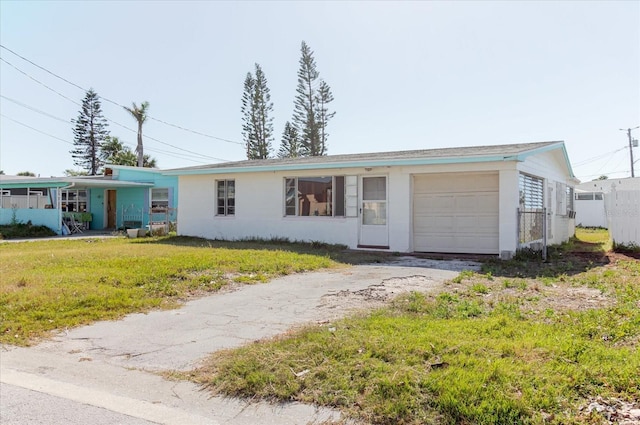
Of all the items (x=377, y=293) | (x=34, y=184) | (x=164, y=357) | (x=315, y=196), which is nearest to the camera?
(x=164, y=357)

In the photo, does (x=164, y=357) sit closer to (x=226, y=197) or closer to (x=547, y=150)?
(x=547, y=150)

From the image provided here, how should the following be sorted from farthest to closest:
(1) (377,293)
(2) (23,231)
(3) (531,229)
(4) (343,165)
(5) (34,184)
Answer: (5) (34,184), (2) (23,231), (4) (343,165), (3) (531,229), (1) (377,293)

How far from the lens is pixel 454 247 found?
49.8ft

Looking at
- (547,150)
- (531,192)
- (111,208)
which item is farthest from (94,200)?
(547,150)

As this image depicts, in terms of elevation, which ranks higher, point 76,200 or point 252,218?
point 76,200

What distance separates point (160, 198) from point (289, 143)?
52.7 ft

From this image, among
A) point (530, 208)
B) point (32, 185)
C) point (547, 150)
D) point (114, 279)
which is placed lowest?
point (114, 279)

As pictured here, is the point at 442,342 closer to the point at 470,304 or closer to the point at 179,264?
the point at 470,304

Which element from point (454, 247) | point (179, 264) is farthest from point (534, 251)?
point (179, 264)

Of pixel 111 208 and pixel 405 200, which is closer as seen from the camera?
pixel 405 200

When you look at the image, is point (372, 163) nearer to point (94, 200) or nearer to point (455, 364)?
point (455, 364)

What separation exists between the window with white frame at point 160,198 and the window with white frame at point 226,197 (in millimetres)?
9270

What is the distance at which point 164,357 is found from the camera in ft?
16.7

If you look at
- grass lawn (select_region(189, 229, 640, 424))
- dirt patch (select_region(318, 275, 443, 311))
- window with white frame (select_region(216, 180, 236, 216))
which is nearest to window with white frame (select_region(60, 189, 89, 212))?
window with white frame (select_region(216, 180, 236, 216))
